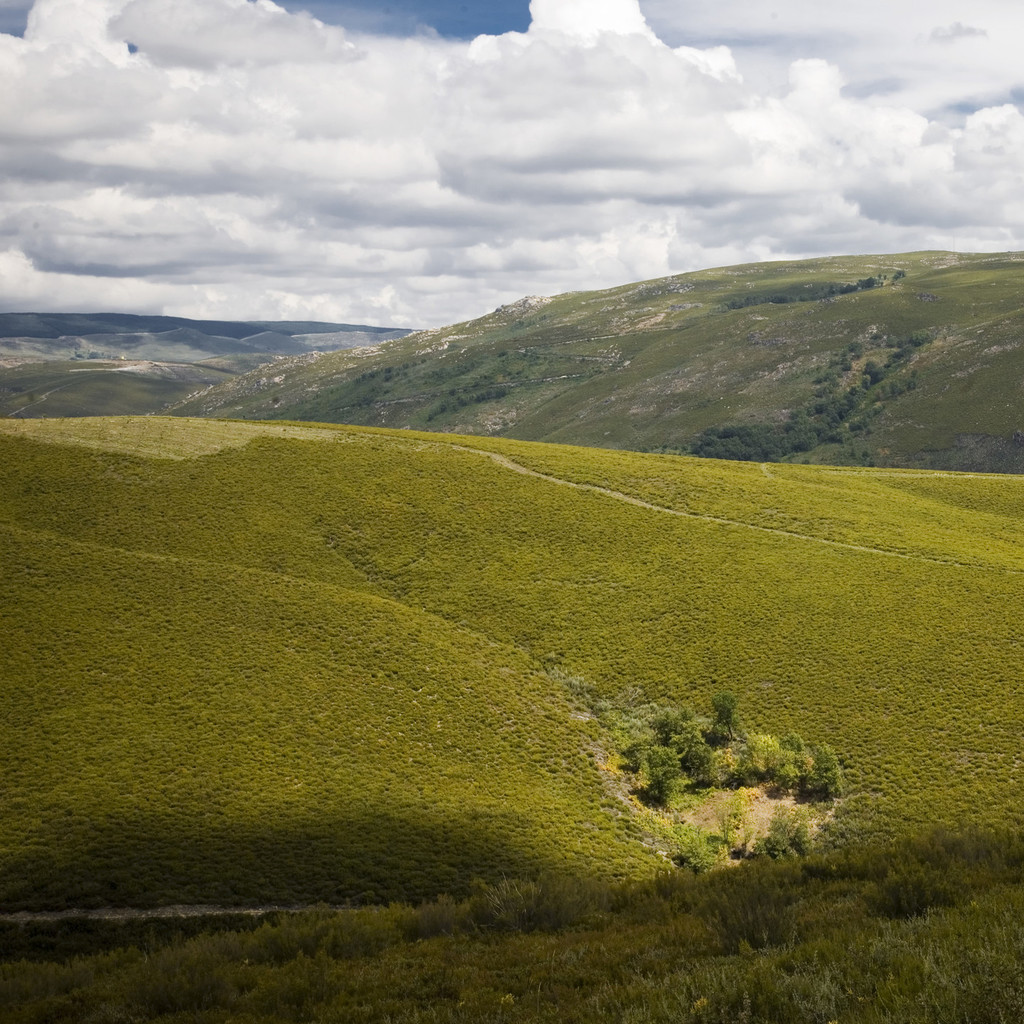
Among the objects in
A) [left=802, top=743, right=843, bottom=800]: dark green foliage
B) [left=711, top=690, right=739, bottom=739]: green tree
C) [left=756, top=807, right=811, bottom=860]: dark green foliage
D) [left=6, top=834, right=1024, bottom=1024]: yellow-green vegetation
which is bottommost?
[left=756, top=807, right=811, bottom=860]: dark green foliage

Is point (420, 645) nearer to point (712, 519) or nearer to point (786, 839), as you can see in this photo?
point (786, 839)

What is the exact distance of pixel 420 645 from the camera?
6038 centimetres

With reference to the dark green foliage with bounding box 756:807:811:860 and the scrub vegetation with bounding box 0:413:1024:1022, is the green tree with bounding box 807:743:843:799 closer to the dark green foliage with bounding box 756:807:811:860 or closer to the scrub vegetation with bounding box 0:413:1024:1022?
the scrub vegetation with bounding box 0:413:1024:1022

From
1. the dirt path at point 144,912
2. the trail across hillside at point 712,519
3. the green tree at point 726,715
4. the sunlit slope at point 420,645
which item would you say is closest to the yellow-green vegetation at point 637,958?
the dirt path at point 144,912

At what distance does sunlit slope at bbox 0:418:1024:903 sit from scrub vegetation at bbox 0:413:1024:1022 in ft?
0.94

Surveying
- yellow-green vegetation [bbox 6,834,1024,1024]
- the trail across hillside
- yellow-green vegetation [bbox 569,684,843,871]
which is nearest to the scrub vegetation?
yellow-green vegetation [bbox 6,834,1024,1024]

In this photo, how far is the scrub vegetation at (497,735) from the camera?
65.0 feet

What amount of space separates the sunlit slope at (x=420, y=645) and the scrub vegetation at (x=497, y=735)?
0.29m

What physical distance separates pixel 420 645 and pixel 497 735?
10.8 metres

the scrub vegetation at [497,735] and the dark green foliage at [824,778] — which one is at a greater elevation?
the scrub vegetation at [497,735]

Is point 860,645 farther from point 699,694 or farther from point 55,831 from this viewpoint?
point 55,831

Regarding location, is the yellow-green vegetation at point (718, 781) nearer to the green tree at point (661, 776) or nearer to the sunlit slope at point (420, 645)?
the green tree at point (661, 776)

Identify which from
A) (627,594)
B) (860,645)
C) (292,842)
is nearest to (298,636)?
A: (292,842)

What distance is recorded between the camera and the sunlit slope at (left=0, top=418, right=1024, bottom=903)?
135 ft
